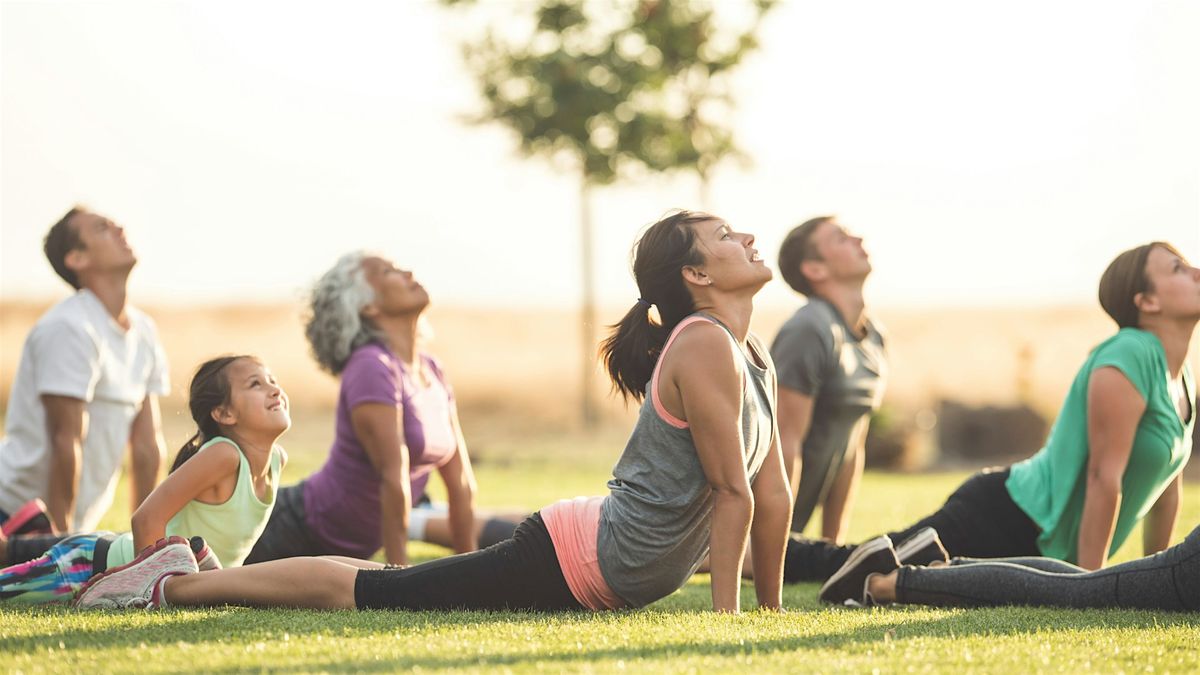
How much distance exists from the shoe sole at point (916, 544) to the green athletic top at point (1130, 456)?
71 centimetres

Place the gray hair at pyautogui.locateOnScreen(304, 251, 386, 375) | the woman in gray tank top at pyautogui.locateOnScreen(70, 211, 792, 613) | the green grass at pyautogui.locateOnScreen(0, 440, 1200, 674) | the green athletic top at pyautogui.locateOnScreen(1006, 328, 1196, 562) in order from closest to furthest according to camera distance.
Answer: the green grass at pyautogui.locateOnScreen(0, 440, 1200, 674), the woman in gray tank top at pyautogui.locateOnScreen(70, 211, 792, 613), the green athletic top at pyautogui.locateOnScreen(1006, 328, 1196, 562), the gray hair at pyautogui.locateOnScreen(304, 251, 386, 375)

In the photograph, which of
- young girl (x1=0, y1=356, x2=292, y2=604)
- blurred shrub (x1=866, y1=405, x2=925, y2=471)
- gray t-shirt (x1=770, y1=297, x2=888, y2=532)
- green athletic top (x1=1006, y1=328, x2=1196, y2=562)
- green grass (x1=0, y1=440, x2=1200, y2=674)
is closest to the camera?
green grass (x1=0, y1=440, x2=1200, y2=674)

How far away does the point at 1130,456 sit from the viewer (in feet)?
21.3

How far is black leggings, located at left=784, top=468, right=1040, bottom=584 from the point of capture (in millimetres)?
6672

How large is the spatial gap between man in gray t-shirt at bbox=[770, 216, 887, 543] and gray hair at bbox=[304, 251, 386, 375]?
218cm

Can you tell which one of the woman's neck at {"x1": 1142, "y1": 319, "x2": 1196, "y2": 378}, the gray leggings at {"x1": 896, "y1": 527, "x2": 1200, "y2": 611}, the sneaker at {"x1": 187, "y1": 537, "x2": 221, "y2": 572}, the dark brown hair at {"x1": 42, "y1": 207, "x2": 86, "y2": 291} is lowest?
the gray leggings at {"x1": 896, "y1": 527, "x2": 1200, "y2": 611}

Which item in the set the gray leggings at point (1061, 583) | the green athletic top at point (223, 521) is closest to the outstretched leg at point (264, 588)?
the green athletic top at point (223, 521)

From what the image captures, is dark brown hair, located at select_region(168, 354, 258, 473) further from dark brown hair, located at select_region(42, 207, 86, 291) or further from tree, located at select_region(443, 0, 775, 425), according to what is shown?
tree, located at select_region(443, 0, 775, 425)

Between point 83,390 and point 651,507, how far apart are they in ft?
12.1

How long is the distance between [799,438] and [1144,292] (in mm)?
1935

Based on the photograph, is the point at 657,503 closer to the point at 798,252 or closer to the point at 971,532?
the point at 971,532

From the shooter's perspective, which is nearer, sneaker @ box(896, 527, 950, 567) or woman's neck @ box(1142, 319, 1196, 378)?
sneaker @ box(896, 527, 950, 567)

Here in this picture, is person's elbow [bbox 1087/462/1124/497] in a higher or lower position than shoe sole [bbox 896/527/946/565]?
higher

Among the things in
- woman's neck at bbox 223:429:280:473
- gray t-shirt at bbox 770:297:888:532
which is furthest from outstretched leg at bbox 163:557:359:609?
gray t-shirt at bbox 770:297:888:532
